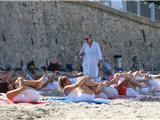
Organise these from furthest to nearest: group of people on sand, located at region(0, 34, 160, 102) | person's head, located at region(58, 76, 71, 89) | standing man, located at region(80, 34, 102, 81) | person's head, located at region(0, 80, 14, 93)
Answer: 1. standing man, located at region(80, 34, 102, 81)
2. person's head, located at region(0, 80, 14, 93)
3. person's head, located at region(58, 76, 71, 89)
4. group of people on sand, located at region(0, 34, 160, 102)

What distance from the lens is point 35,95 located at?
9328mm

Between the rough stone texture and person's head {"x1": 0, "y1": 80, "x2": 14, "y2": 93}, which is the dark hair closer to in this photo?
person's head {"x1": 0, "y1": 80, "x2": 14, "y2": 93}

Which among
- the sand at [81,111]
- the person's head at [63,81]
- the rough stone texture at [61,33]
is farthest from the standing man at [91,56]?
the sand at [81,111]

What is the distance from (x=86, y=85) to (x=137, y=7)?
1555 centimetres

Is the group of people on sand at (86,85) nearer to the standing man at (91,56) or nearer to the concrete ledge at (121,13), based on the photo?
the standing man at (91,56)

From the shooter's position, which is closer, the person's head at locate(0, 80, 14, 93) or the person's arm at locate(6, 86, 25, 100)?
the person's arm at locate(6, 86, 25, 100)

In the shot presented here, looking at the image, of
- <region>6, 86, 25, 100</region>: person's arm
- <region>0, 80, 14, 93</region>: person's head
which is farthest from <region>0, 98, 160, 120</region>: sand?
<region>0, 80, 14, 93</region>: person's head

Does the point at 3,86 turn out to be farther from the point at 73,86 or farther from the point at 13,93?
the point at 73,86

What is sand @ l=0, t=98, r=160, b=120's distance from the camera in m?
7.34

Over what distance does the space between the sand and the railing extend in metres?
12.9

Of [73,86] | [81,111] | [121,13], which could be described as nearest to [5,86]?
[73,86]

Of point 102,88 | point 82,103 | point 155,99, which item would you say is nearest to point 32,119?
point 82,103

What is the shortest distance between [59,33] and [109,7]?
4.42m

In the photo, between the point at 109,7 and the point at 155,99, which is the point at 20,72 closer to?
the point at 155,99
